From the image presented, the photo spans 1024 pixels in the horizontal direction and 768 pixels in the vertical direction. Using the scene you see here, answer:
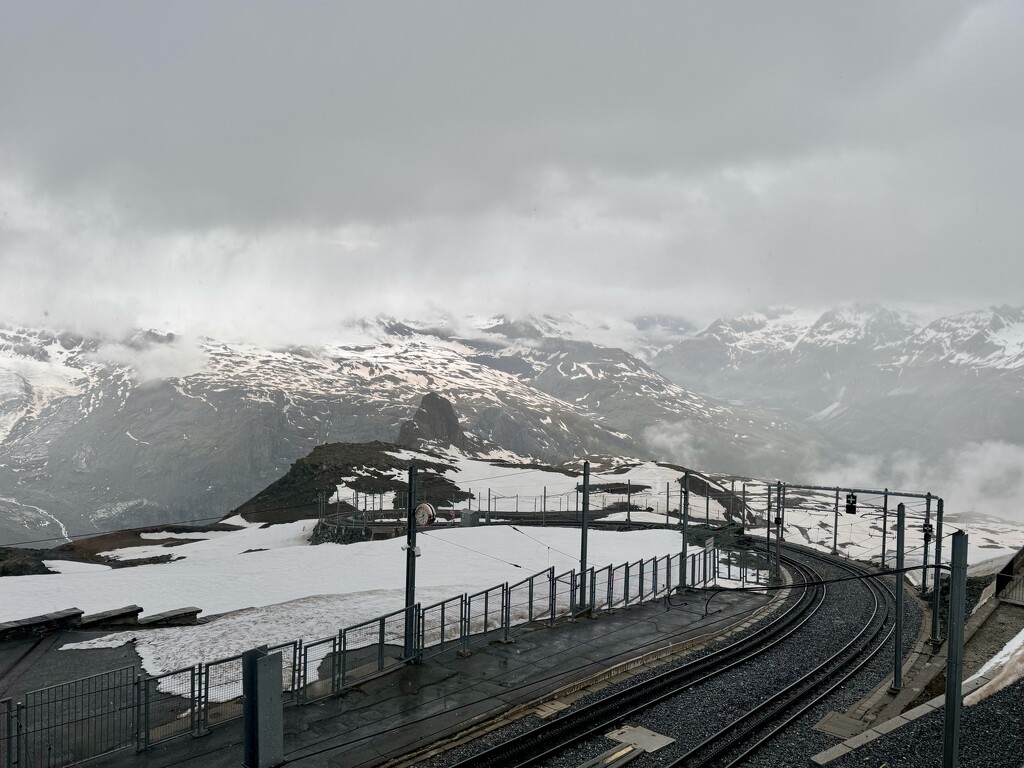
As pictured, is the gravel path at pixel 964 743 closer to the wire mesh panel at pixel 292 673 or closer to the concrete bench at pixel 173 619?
the wire mesh panel at pixel 292 673

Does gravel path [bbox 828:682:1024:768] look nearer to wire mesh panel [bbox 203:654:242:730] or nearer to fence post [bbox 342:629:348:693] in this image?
fence post [bbox 342:629:348:693]

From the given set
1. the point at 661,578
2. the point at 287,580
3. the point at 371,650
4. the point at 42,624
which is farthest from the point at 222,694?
the point at 661,578

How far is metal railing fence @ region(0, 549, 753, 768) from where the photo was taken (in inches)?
728

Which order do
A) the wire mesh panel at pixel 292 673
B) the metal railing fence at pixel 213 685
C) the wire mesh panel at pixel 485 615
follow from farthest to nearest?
the wire mesh panel at pixel 485 615 < the wire mesh panel at pixel 292 673 < the metal railing fence at pixel 213 685

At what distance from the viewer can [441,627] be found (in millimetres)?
28812

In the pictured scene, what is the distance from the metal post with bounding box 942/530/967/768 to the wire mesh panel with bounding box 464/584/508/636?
1635cm

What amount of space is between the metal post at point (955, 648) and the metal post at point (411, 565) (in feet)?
52.5

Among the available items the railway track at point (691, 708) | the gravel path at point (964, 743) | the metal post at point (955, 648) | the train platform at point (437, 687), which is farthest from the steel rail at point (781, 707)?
the metal post at point (955, 648)

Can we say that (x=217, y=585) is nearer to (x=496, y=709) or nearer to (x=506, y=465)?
(x=496, y=709)

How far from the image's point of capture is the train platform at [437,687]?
18.9 meters

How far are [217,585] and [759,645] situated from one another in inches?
1226

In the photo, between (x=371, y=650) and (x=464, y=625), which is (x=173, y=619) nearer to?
(x=371, y=650)

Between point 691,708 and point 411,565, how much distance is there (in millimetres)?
10808

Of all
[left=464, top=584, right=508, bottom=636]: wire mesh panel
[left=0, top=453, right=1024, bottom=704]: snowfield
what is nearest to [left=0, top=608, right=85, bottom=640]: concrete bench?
[left=0, top=453, right=1024, bottom=704]: snowfield
